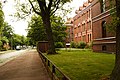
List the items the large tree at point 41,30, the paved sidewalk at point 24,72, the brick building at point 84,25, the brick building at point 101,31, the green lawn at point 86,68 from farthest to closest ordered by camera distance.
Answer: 1. the large tree at point 41,30
2. the brick building at point 84,25
3. the brick building at point 101,31
4. the paved sidewalk at point 24,72
5. the green lawn at point 86,68

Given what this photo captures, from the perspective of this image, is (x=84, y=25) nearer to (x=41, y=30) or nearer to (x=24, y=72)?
(x=41, y=30)

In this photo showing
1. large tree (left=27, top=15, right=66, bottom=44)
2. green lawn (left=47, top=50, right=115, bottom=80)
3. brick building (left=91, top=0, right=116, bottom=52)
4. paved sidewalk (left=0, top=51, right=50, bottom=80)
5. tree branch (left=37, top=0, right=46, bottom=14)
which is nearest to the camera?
green lawn (left=47, top=50, right=115, bottom=80)

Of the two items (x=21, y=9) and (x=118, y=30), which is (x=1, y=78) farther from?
(x=21, y=9)

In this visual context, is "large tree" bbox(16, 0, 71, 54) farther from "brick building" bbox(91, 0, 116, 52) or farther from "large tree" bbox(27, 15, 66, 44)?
"large tree" bbox(27, 15, 66, 44)

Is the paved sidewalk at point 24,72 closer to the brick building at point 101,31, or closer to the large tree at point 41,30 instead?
the brick building at point 101,31

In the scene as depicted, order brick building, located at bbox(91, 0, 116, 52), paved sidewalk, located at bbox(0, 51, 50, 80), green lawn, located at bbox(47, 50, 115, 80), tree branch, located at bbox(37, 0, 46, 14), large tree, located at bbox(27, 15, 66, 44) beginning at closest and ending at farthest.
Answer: green lawn, located at bbox(47, 50, 115, 80) < paved sidewalk, located at bbox(0, 51, 50, 80) < tree branch, located at bbox(37, 0, 46, 14) < brick building, located at bbox(91, 0, 116, 52) < large tree, located at bbox(27, 15, 66, 44)

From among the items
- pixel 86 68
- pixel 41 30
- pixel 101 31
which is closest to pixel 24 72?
pixel 86 68

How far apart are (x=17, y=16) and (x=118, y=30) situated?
1126 inches

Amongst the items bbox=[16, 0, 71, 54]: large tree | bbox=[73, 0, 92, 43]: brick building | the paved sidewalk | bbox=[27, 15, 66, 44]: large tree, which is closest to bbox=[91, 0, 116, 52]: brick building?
bbox=[16, 0, 71, 54]: large tree

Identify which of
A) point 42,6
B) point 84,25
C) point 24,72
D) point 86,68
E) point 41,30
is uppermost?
point 84,25

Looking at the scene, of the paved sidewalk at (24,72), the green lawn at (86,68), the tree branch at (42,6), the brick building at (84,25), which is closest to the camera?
the green lawn at (86,68)

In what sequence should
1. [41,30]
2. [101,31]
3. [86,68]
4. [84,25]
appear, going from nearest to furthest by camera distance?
[86,68] → [101,31] → [41,30] → [84,25]

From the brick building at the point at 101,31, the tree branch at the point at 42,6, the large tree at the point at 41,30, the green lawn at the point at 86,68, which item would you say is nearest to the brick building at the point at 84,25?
the large tree at the point at 41,30

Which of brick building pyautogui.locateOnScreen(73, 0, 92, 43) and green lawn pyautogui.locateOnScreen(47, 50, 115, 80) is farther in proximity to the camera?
brick building pyautogui.locateOnScreen(73, 0, 92, 43)
